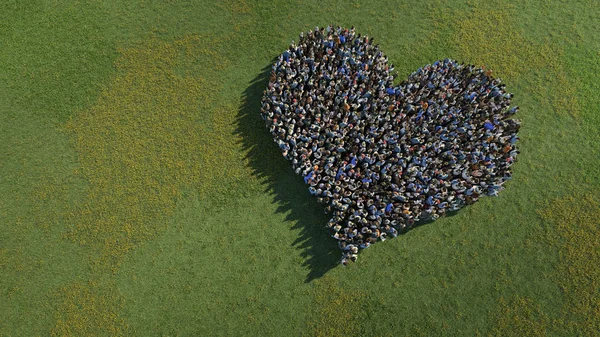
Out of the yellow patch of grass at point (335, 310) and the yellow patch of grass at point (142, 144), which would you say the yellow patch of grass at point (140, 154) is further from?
the yellow patch of grass at point (335, 310)

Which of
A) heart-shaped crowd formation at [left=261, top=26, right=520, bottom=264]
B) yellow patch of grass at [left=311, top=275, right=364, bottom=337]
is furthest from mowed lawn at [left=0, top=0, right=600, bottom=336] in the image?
heart-shaped crowd formation at [left=261, top=26, right=520, bottom=264]

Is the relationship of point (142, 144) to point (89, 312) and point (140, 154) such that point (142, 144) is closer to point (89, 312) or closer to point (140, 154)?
point (140, 154)

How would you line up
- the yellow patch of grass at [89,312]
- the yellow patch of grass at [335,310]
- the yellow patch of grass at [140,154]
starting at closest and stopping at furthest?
the yellow patch of grass at [335,310], the yellow patch of grass at [89,312], the yellow patch of grass at [140,154]

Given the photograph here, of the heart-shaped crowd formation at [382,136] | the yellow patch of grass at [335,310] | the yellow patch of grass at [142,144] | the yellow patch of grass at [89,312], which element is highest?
the heart-shaped crowd formation at [382,136]

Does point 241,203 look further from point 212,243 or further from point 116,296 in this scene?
point 116,296

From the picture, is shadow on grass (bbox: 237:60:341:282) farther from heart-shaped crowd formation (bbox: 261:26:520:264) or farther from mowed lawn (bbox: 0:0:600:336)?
heart-shaped crowd formation (bbox: 261:26:520:264)

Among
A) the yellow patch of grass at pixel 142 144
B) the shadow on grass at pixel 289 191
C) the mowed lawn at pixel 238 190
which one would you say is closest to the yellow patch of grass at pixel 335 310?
the mowed lawn at pixel 238 190
